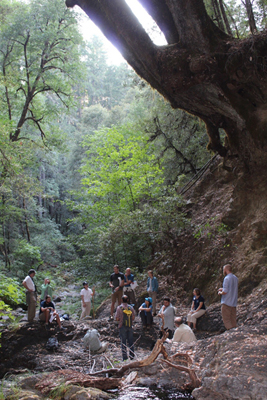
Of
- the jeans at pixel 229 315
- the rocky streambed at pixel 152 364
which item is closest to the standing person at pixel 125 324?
the rocky streambed at pixel 152 364

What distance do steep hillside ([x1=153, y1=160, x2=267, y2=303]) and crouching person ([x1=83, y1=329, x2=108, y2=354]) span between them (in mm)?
3323

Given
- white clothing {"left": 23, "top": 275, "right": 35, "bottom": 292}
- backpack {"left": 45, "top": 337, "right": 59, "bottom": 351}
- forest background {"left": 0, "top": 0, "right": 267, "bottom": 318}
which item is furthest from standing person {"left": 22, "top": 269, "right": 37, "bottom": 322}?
forest background {"left": 0, "top": 0, "right": 267, "bottom": 318}

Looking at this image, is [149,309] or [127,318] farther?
[149,309]

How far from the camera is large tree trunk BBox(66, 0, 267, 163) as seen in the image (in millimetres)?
6570

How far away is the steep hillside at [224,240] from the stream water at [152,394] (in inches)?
140

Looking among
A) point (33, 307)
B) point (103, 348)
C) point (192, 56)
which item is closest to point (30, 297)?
point (33, 307)

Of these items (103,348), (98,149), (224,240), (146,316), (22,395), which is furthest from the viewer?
(98,149)

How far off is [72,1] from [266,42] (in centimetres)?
463

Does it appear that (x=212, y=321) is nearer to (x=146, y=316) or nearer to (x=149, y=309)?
(x=149, y=309)

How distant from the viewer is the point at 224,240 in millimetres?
9469

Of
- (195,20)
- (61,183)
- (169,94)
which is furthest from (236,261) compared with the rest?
(61,183)

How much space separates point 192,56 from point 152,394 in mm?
6609

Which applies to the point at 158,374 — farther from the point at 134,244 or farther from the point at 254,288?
the point at 134,244

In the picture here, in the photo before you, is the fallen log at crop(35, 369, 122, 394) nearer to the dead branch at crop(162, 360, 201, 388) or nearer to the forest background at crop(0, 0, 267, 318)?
the dead branch at crop(162, 360, 201, 388)
